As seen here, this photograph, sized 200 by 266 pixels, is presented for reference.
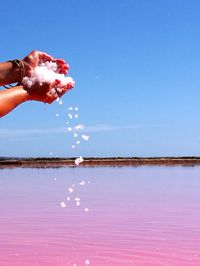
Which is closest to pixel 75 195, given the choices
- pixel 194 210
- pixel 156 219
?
pixel 194 210

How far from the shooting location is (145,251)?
16.1 ft

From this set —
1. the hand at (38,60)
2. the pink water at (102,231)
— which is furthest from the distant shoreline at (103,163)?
the hand at (38,60)

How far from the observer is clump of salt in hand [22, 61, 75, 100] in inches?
66.7

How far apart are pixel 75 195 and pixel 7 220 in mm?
3778

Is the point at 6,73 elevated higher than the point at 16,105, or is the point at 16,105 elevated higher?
the point at 6,73

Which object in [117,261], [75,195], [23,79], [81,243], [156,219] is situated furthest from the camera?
[75,195]

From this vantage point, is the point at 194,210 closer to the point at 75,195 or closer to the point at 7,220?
the point at 7,220

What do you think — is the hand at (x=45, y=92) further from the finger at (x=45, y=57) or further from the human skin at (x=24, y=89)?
the finger at (x=45, y=57)

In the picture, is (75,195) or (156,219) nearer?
(156,219)

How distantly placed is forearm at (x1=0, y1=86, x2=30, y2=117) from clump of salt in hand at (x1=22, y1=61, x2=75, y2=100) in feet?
0.16

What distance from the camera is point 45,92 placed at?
5.49 feet

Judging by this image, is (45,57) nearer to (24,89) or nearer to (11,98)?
(24,89)

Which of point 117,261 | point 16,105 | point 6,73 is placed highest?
point 6,73

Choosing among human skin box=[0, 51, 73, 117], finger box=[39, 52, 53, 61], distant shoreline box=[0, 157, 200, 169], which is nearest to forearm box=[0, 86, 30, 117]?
human skin box=[0, 51, 73, 117]
